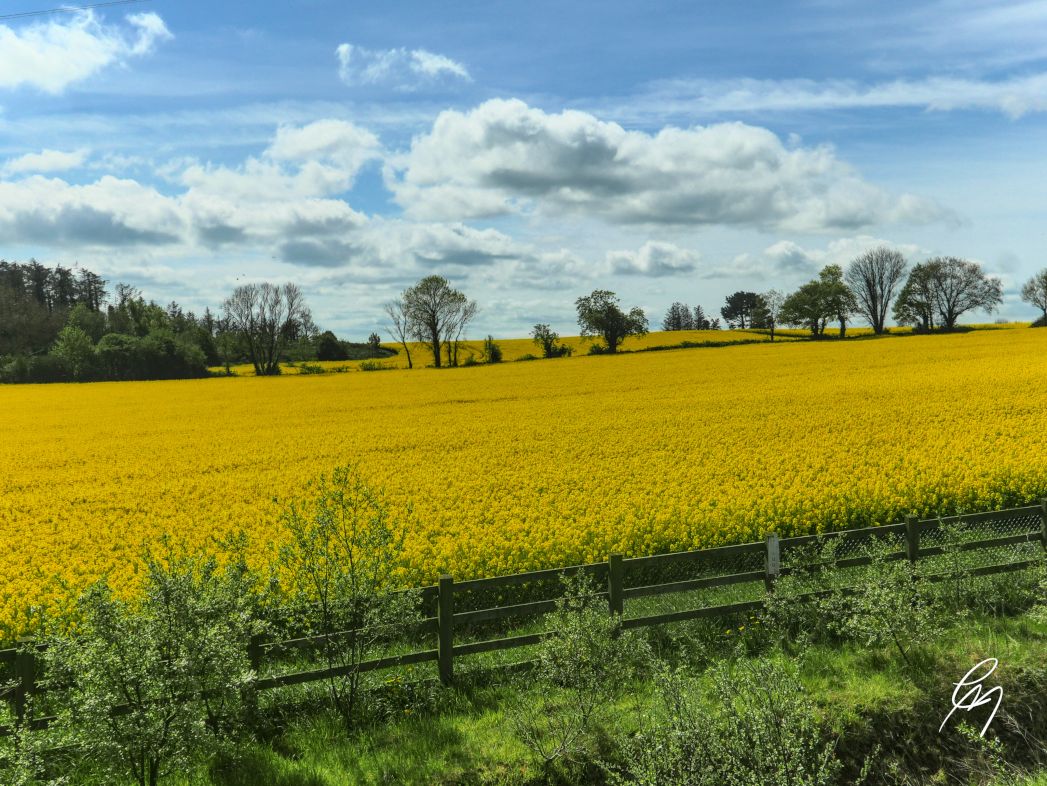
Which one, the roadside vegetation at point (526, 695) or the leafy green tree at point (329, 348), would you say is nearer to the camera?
the roadside vegetation at point (526, 695)

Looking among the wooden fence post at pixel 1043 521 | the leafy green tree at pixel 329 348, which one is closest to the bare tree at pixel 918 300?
the leafy green tree at pixel 329 348

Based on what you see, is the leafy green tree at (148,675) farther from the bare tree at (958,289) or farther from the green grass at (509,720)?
the bare tree at (958,289)

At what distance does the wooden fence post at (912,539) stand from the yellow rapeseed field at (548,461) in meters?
3.23

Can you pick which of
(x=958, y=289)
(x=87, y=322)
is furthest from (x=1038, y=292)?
(x=87, y=322)

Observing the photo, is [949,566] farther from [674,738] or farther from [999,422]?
[999,422]

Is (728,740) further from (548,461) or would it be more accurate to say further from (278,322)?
(278,322)

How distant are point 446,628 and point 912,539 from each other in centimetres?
782

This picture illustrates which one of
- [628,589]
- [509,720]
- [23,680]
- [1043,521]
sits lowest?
[509,720]

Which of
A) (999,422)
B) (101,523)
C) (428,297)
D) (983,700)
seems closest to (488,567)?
(983,700)

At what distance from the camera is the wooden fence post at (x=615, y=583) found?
9.46 metres

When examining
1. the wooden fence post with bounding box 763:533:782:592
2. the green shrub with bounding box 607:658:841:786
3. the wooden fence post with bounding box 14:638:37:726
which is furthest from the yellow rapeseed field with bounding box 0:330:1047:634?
the green shrub with bounding box 607:658:841:786

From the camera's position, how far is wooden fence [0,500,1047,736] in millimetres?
8227

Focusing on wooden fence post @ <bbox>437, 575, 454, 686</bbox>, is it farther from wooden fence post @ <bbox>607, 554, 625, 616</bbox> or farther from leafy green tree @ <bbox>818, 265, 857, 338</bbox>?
leafy green tree @ <bbox>818, 265, 857, 338</bbox>

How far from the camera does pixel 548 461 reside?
2108cm
